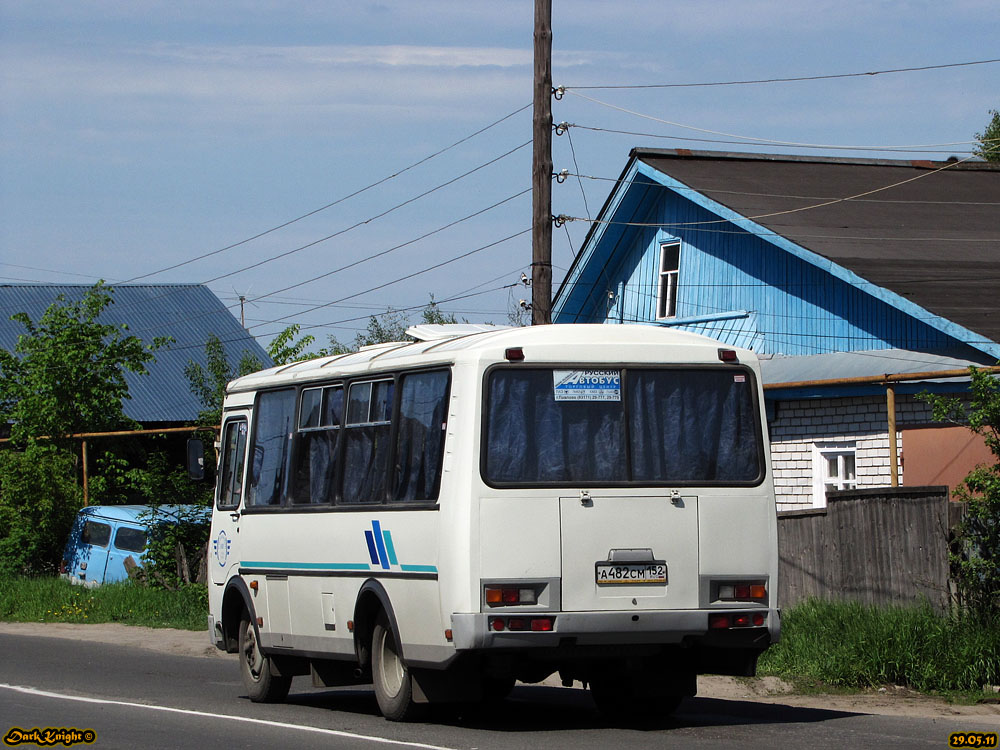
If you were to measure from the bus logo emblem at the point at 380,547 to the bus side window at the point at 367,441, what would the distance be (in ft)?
0.78

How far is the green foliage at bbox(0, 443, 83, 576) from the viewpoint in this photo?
2827 centimetres

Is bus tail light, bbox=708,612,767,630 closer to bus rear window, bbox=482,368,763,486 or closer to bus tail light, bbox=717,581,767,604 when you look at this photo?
bus tail light, bbox=717,581,767,604

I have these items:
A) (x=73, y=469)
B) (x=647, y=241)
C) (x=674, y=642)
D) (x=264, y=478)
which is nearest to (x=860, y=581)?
(x=674, y=642)

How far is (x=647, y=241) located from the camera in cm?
2742

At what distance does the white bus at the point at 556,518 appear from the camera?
34.7 feet

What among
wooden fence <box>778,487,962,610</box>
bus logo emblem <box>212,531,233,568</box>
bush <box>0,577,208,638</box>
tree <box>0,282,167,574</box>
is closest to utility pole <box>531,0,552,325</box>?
wooden fence <box>778,487,962,610</box>

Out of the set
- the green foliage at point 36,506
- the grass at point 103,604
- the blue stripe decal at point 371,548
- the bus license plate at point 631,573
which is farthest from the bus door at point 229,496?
the green foliage at point 36,506

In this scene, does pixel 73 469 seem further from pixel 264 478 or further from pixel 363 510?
pixel 363 510

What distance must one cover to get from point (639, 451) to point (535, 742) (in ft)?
7.23

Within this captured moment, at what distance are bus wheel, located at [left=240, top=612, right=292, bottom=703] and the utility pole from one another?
22.0 feet

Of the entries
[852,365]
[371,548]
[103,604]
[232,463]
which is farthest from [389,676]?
Answer: [103,604]

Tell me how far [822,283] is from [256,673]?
11.8 metres

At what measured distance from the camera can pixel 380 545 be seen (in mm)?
11664

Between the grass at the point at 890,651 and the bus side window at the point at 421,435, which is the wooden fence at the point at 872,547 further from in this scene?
the bus side window at the point at 421,435
